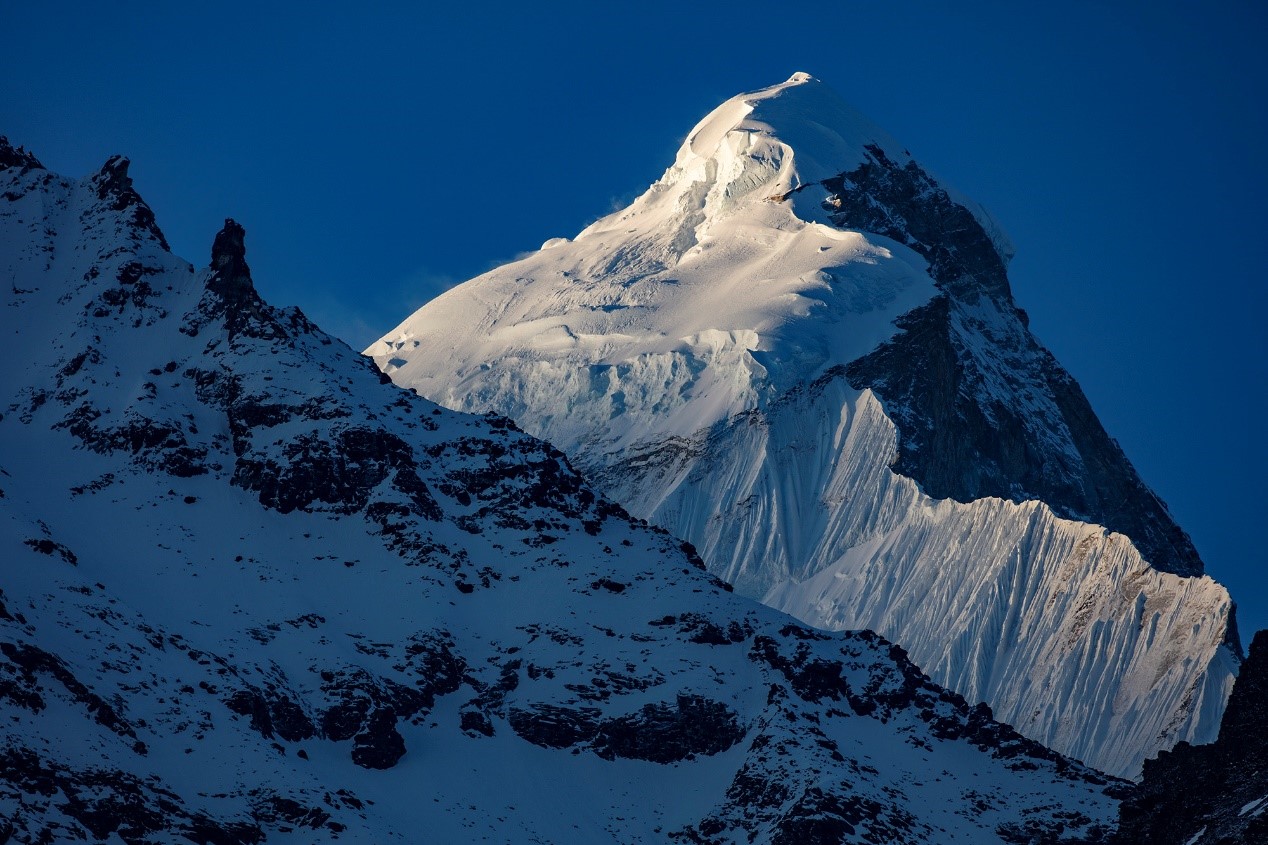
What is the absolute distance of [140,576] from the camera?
18338cm

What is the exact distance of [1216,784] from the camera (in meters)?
125

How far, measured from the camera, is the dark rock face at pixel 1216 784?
388ft

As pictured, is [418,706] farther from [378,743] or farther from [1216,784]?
[1216,784]

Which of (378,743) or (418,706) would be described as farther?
(418,706)

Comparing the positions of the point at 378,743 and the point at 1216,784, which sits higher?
the point at 1216,784

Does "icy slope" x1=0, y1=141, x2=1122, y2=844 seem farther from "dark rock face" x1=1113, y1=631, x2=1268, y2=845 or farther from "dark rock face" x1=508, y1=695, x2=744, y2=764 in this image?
"dark rock face" x1=1113, y1=631, x2=1268, y2=845

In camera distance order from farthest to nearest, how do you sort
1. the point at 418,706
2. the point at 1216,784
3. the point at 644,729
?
the point at 644,729 < the point at 418,706 < the point at 1216,784

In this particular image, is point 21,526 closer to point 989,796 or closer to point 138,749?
point 138,749

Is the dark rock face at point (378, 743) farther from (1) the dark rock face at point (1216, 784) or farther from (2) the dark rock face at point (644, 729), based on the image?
(1) the dark rock face at point (1216, 784)

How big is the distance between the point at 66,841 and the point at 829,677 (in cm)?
7517

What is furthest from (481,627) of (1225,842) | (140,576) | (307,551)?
(1225,842)

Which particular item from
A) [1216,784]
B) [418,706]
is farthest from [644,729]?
[1216,784]

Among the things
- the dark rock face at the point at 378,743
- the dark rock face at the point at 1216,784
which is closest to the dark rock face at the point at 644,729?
the dark rock face at the point at 378,743

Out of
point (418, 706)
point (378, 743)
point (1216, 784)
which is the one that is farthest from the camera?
point (418, 706)
